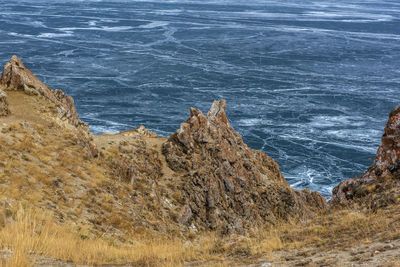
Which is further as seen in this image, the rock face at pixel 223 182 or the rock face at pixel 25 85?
Result: the rock face at pixel 25 85

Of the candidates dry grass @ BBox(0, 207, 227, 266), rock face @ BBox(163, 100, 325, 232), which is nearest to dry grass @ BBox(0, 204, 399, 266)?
dry grass @ BBox(0, 207, 227, 266)

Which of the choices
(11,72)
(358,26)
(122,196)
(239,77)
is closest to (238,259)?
(122,196)

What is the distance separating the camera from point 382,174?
789 inches

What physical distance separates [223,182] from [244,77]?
207 feet

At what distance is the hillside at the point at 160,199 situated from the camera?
37.8ft

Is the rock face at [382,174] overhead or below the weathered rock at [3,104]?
below

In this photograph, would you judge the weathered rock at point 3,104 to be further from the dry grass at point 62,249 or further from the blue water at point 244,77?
the blue water at point 244,77

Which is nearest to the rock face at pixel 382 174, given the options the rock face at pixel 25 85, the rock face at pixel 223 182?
the rock face at pixel 223 182

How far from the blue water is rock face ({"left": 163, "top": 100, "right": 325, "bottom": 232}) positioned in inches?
747

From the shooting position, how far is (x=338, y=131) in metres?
61.2

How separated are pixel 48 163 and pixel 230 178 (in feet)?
39.2

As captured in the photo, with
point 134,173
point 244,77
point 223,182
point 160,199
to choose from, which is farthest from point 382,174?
point 244,77

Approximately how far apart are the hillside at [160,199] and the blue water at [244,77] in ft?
71.0

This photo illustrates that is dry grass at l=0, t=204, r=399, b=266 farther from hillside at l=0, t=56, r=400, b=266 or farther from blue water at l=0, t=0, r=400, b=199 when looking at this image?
blue water at l=0, t=0, r=400, b=199
